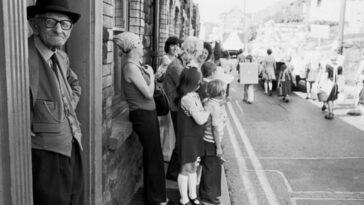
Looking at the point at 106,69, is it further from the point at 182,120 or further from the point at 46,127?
the point at 46,127

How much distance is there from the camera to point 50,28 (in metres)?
2.44

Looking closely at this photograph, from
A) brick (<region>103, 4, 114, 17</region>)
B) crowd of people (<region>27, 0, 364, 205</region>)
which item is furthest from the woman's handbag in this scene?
brick (<region>103, 4, 114, 17</region>)

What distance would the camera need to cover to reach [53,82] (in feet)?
7.96

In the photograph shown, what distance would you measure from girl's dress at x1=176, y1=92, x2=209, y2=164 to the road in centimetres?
121

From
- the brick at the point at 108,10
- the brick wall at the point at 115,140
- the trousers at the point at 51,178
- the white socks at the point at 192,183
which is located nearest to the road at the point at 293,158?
the white socks at the point at 192,183

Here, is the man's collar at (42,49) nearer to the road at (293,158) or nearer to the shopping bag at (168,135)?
the shopping bag at (168,135)

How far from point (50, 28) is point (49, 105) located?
1.50 feet

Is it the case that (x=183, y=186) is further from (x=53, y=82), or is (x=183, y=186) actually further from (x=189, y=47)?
(x=53, y=82)

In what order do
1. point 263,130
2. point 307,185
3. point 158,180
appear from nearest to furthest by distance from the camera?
point 158,180 < point 307,185 < point 263,130

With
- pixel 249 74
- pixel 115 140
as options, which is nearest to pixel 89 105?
pixel 115 140

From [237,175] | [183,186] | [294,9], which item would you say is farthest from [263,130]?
[294,9]

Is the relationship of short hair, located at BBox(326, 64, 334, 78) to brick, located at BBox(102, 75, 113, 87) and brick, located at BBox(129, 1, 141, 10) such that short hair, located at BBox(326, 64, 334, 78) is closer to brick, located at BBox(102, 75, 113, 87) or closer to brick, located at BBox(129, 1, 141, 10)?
brick, located at BBox(129, 1, 141, 10)

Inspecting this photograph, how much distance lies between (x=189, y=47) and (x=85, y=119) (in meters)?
2.44

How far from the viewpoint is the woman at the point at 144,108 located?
4.04 meters
